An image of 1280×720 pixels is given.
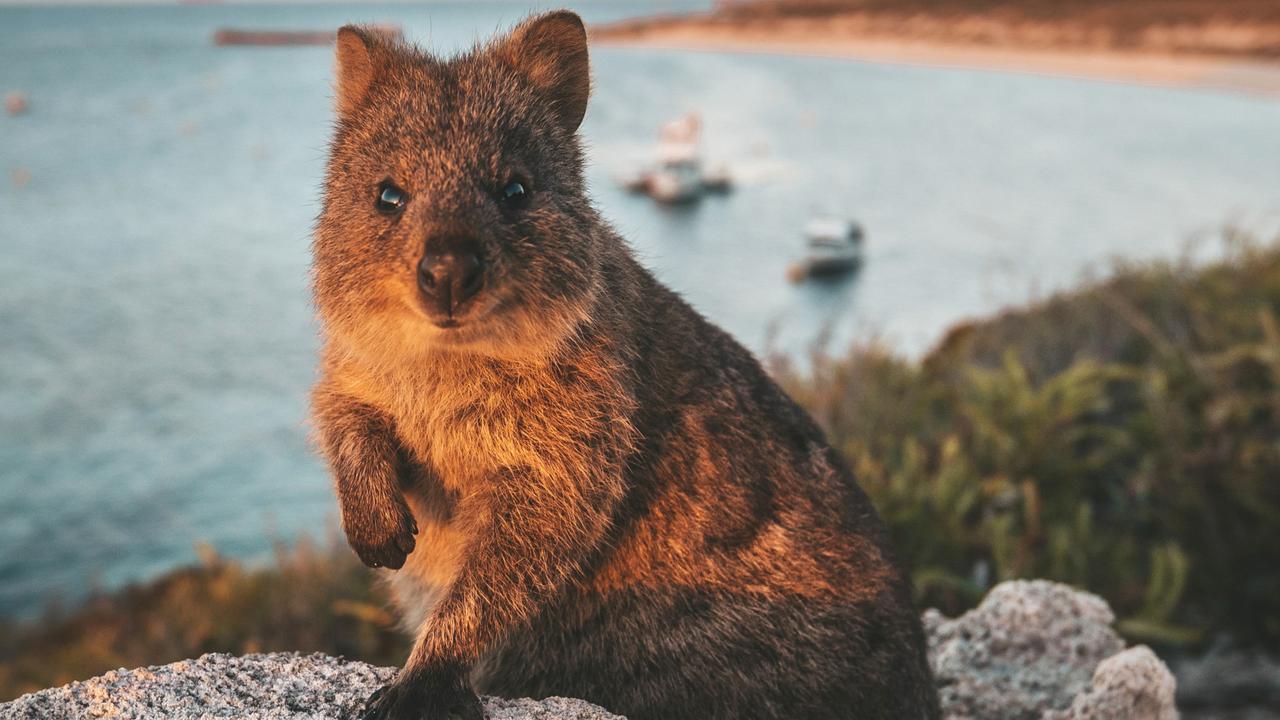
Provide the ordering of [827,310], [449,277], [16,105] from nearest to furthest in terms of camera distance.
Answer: [449,277] → [827,310] → [16,105]

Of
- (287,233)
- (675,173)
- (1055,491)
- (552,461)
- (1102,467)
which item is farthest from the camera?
(675,173)

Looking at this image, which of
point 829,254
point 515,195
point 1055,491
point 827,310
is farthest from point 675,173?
point 515,195

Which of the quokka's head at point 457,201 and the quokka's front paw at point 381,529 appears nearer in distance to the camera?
the quokka's head at point 457,201

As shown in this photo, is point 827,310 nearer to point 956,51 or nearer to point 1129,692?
point 1129,692

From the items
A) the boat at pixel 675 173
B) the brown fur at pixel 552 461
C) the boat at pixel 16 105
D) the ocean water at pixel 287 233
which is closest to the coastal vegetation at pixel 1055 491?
the ocean water at pixel 287 233

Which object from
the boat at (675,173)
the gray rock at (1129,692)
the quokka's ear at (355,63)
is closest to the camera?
the quokka's ear at (355,63)

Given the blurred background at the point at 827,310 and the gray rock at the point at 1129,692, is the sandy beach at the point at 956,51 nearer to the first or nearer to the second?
the blurred background at the point at 827,310

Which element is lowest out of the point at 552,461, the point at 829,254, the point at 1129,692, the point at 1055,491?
the point at 829,254

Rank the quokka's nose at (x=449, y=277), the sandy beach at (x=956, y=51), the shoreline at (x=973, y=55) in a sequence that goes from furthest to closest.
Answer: the sandy beach at (x=956, y=51)
the shoreline at (x=973, y=55)
the quokka's nose at (x=449, y=277)
